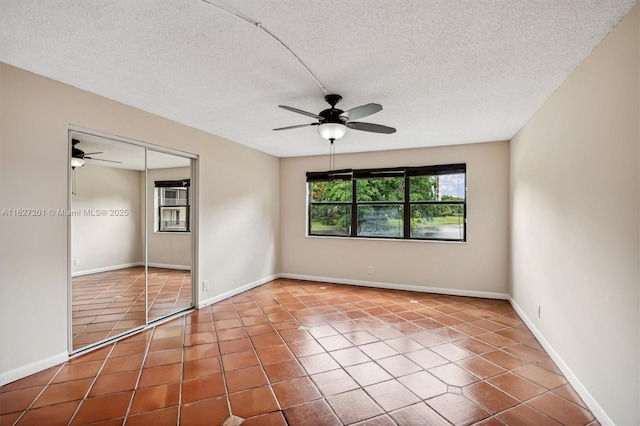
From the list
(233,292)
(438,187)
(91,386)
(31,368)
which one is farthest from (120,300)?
(438,187)

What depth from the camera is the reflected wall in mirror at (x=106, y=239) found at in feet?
9.45

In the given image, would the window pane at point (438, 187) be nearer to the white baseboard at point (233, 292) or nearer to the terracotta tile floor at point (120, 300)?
the white baseboard at point (233, 292)

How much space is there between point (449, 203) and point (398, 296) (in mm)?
1737

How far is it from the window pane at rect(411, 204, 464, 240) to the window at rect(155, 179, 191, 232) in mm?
3595

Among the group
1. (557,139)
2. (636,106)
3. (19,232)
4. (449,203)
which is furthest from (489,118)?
(19,232)

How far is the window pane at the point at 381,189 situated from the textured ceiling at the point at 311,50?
205 cm

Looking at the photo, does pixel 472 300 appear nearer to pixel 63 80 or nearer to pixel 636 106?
pixel 636 106

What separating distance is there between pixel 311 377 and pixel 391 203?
3562 millimetres

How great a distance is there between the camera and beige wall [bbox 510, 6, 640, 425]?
1.68 metres

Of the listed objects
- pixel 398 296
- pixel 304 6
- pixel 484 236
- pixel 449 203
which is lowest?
pixel 398 296

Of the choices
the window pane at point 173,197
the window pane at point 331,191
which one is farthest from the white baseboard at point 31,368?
the window pane at point 331,191

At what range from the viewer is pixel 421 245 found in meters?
5.16

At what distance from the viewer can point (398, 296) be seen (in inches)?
191

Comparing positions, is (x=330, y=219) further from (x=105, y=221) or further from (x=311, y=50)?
(x=311, y=50)
